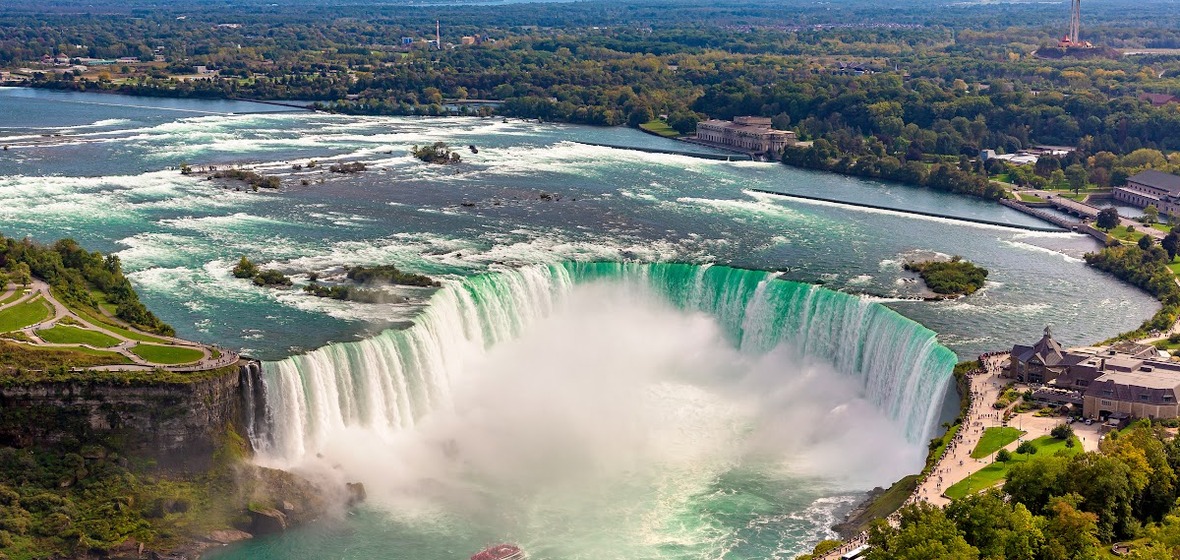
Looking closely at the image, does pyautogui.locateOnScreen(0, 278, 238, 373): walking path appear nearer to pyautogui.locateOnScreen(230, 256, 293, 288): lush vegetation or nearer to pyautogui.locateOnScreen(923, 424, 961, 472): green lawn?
pyautogui.locateOnScreen(230, 256, 293, 288): lush vegetation

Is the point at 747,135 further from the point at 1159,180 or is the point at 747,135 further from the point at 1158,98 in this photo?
the point at 1158,98

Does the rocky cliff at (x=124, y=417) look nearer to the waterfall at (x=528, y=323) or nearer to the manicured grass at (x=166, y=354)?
the manicured grass at (x=166, y=354)

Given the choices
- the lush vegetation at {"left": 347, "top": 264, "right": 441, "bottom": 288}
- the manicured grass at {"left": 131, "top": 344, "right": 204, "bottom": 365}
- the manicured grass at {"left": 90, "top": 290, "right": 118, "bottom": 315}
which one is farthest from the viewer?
the lush vegetation at {"left": 347, "top": 264, "right": 441, "bottom": 288}

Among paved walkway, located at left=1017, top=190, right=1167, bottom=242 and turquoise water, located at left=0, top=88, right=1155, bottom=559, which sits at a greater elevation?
paved walkway, located at left=1017, top=190, right=1167, bottom=242

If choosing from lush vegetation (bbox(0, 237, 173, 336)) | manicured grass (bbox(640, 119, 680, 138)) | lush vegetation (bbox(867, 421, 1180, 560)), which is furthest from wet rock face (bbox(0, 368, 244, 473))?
manicured grass (bbox(640, 119, 680, 138))

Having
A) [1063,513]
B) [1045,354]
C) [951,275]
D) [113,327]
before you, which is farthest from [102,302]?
[951,275]

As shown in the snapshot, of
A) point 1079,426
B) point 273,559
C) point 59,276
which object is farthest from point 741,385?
point 59,276

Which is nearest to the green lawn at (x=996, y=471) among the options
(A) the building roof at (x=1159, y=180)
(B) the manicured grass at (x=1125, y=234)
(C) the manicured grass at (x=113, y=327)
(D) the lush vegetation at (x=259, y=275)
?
(C) the manicured grass at (x=113, y=327)
